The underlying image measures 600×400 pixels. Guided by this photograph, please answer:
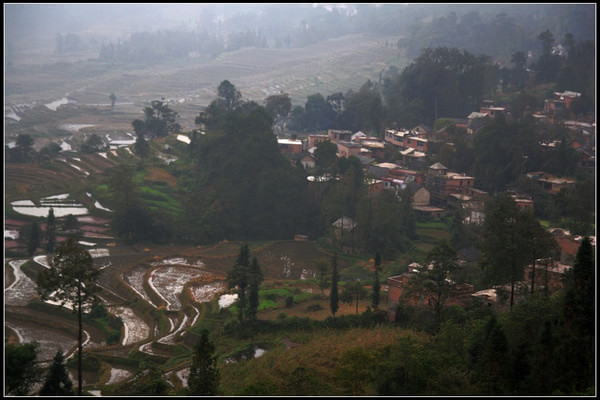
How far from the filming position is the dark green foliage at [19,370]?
1021 centimetres

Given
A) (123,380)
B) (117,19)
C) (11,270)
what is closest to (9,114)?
(11,270)

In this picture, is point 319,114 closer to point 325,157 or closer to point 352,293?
point 325,157

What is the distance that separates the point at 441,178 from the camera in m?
26.1

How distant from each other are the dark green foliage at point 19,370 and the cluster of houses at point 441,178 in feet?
24.2

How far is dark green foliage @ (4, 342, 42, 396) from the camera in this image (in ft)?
33.5

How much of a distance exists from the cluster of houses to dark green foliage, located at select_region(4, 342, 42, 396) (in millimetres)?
7378

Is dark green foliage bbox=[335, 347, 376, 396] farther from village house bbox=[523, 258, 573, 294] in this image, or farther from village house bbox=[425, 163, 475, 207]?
village house bbox=[425, 163, 475, 207]

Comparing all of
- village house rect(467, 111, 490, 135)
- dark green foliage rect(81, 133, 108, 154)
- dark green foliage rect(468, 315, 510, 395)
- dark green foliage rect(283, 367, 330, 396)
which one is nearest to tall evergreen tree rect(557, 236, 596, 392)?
dark green foliage rect(468, 315, 510, 395)

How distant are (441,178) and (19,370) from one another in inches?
740

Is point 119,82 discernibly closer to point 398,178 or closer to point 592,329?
point 398,178

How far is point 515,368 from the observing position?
925cm

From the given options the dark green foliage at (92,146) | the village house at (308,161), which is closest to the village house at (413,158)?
the village house at (308,161)

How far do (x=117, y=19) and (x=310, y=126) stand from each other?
Answer: 73.4 meters

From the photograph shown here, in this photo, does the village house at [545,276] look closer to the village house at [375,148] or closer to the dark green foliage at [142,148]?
the village house at [375,148]
